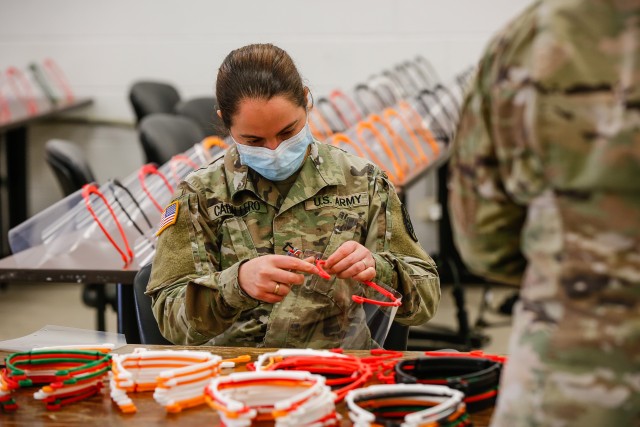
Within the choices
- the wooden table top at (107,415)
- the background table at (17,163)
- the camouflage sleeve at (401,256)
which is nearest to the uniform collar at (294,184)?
the camouflage sleeve at (401,256)

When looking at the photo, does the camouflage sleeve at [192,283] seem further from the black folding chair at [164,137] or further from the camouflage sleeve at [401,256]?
the black folding chair at [164,137]

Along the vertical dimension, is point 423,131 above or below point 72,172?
below

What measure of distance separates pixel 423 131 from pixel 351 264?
286cm

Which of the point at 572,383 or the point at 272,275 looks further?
the point at 272,275

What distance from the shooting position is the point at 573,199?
3.48 ft

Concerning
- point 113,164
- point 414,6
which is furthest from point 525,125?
point 113,164

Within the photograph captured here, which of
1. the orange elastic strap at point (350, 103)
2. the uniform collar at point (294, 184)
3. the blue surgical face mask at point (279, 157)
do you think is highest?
the blue surgical face mask at point (279, 157)

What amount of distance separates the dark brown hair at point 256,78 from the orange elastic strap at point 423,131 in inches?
96.9

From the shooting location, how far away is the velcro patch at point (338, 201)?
7.03ft

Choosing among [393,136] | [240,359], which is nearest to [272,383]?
[240,359]

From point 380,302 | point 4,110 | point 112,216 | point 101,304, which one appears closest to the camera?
point 380,302

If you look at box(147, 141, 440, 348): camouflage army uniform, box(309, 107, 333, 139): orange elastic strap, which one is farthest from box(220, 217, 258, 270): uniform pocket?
box(309, 107, 333, 139): orange elastic strap

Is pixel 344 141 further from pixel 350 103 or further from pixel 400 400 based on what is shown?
pixel 400 400

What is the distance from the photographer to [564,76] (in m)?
1.05
